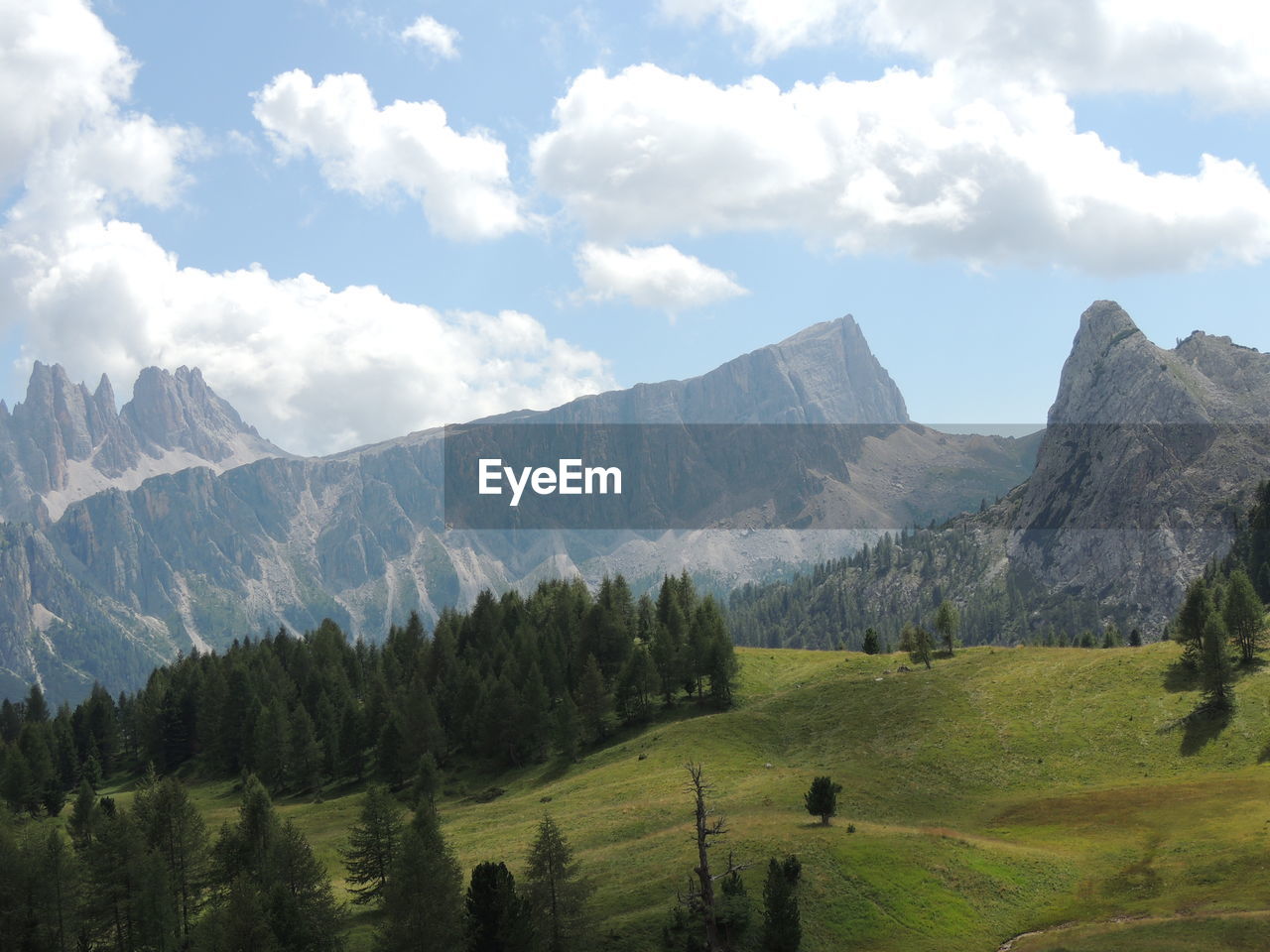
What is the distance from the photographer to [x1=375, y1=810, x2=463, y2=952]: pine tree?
46875 mm

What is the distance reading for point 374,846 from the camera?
229 feet

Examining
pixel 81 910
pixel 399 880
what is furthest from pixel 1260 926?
pixel 81 910

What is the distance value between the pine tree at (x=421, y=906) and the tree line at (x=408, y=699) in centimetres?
5638

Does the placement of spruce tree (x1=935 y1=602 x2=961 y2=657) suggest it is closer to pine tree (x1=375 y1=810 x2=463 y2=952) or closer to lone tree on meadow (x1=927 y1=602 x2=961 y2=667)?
lone tree on meadow (x1=927 y1=602 x2=961 y2=667)

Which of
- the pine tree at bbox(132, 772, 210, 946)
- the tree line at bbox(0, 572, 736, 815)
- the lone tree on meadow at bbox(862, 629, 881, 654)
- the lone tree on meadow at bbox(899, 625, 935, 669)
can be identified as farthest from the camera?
the lone tree on meadow at bbox(862, 629, 881, 654)

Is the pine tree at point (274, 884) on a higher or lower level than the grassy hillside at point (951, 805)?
higher

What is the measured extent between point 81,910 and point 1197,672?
10341 cm

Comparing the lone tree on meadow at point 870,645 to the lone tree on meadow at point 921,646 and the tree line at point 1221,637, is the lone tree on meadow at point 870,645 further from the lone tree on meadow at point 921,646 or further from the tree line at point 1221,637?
the tree line at point 1221,637

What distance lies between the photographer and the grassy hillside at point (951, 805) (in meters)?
52.2

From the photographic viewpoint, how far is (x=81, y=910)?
61.3 m

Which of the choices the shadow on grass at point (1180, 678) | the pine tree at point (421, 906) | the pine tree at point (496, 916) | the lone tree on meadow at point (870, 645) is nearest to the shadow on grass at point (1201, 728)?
the shadow on grass at point (1180, 678)

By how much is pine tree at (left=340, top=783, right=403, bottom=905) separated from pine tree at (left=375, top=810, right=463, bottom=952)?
823 inches

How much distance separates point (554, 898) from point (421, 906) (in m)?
7.00

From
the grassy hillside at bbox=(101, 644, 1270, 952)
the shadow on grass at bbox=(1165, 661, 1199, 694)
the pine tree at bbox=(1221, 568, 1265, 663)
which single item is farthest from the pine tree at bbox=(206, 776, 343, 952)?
the pine tree at bbox=(1221, 568, 1265, 663)
